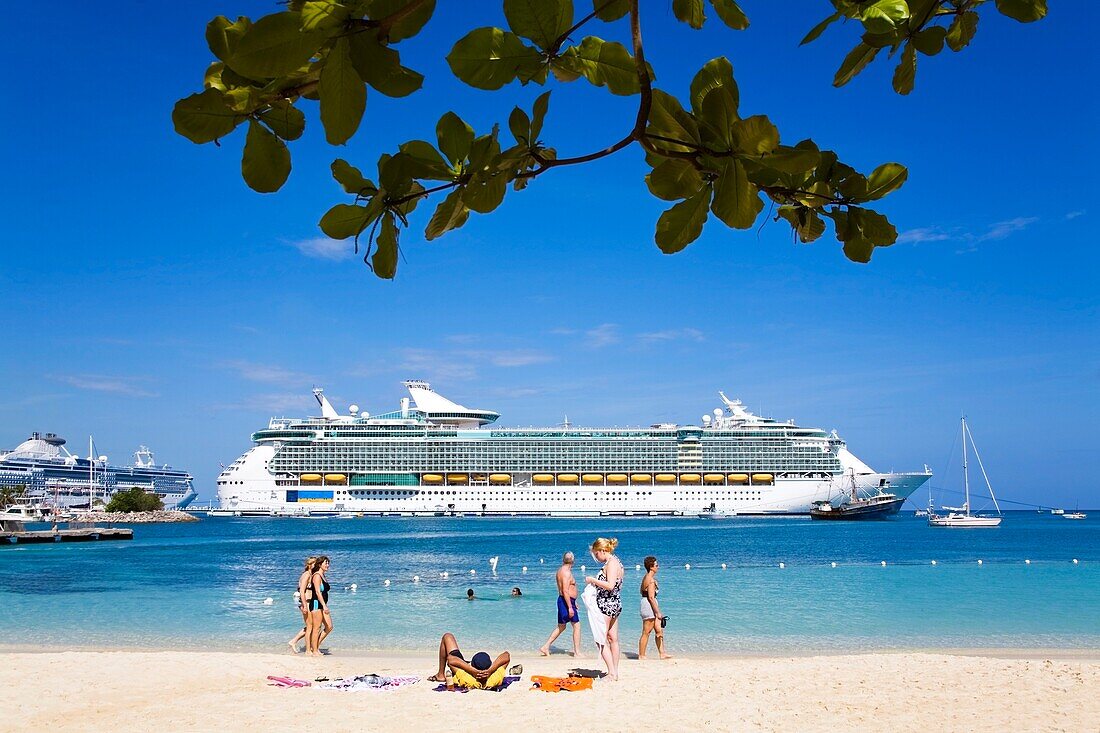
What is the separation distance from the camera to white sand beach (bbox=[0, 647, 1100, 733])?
6359mm

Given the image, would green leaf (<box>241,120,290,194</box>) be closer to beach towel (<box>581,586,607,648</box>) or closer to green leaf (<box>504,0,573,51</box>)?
green leaf (<box>504,0,573,51</box>)

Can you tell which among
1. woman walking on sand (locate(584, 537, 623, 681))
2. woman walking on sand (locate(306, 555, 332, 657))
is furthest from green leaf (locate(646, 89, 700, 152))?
woman walking on sand (locate(306, 555, 332, 657))

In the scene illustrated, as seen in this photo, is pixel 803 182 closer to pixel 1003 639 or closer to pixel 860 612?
pixel 1003 639

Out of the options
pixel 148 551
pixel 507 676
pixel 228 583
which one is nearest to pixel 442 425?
pixel 148 551

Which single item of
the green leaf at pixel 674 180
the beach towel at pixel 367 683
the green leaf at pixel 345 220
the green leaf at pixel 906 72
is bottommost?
the beach towel at pixel 367 683

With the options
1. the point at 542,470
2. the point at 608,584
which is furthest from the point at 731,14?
the point at 542,470

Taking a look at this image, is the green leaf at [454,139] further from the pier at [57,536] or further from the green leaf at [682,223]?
the pier at [57,536]

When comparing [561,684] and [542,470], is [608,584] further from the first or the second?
[542,470]

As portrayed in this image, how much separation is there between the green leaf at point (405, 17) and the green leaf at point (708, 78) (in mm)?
256

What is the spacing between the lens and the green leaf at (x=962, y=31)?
3.94ft

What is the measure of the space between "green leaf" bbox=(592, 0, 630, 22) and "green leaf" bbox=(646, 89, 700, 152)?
0.67ft

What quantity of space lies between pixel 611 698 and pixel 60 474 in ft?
304

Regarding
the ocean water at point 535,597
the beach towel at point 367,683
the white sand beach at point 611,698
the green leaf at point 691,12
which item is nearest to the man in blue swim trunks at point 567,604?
the white sand beach at point 611,698

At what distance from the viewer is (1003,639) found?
11805mm
